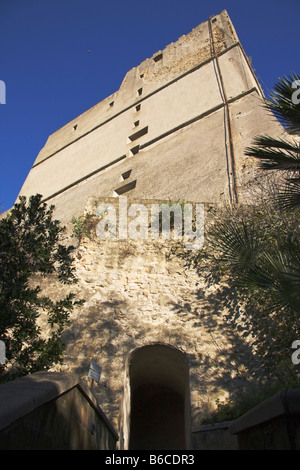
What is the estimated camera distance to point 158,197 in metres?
Answer: 12.3

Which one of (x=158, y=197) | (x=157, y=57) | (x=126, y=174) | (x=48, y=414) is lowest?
(x=48, y=414)

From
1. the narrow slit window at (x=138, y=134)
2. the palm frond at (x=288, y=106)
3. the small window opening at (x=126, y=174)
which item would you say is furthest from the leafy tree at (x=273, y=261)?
the narrow slit window at (x=138, y=134)

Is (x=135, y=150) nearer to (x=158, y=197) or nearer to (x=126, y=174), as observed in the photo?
(x=126, y=174)

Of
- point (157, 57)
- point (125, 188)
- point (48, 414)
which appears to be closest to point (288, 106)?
point (48, 414)

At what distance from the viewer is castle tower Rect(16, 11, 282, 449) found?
561 centimetres

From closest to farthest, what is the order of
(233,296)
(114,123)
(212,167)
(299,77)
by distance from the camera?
(299,77) → (233,296) → (212,167) → (114,123)

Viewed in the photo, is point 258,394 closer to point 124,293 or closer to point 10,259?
point 124,293

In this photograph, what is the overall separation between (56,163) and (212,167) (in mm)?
13335

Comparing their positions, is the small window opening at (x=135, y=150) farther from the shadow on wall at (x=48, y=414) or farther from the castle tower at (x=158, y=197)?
the shadow on wall at (x=48, y=414)

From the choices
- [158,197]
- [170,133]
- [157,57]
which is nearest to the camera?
[158,197]

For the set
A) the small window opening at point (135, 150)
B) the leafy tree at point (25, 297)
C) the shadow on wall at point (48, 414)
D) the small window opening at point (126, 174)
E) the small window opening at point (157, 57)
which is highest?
the small window opening at point (157, 57)

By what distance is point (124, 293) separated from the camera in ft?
21.9

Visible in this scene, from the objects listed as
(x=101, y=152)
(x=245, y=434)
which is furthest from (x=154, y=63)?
(x=245, y=434)

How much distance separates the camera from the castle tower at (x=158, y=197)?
561cm
